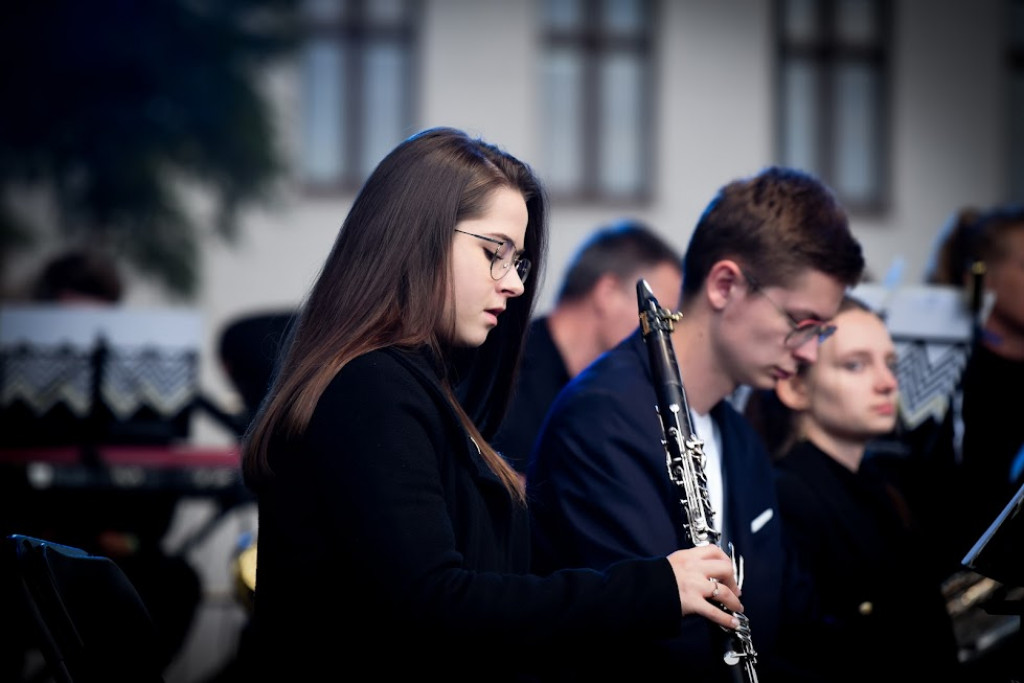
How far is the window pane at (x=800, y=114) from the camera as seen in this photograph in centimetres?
1372

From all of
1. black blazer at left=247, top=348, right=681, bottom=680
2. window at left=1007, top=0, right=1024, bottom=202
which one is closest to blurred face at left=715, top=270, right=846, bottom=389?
black blazer at left=247, top=348, right=681, bottom=680

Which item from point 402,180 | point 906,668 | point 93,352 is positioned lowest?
point 906,668

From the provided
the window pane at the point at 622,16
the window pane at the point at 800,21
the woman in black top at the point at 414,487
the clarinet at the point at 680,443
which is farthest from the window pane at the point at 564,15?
the woman in black top at the point at 414,487

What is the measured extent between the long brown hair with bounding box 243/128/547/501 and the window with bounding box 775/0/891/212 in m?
12.0

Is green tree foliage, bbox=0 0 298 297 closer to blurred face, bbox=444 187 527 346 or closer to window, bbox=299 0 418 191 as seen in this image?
window, bbox=299 0 418 191

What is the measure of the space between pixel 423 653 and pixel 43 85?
26.2 ft

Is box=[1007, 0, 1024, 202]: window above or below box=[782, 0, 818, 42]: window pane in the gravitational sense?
below

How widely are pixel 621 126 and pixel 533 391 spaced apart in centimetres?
959

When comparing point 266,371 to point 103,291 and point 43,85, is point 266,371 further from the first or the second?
point 43,85

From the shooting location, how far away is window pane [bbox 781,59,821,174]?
13.7 metres

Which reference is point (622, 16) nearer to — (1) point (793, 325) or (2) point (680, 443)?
(1) point (793, 325)

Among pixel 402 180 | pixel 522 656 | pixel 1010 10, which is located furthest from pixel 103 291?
pixel 1010 10

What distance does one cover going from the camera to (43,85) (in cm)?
893

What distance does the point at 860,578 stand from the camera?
10.7 feet
